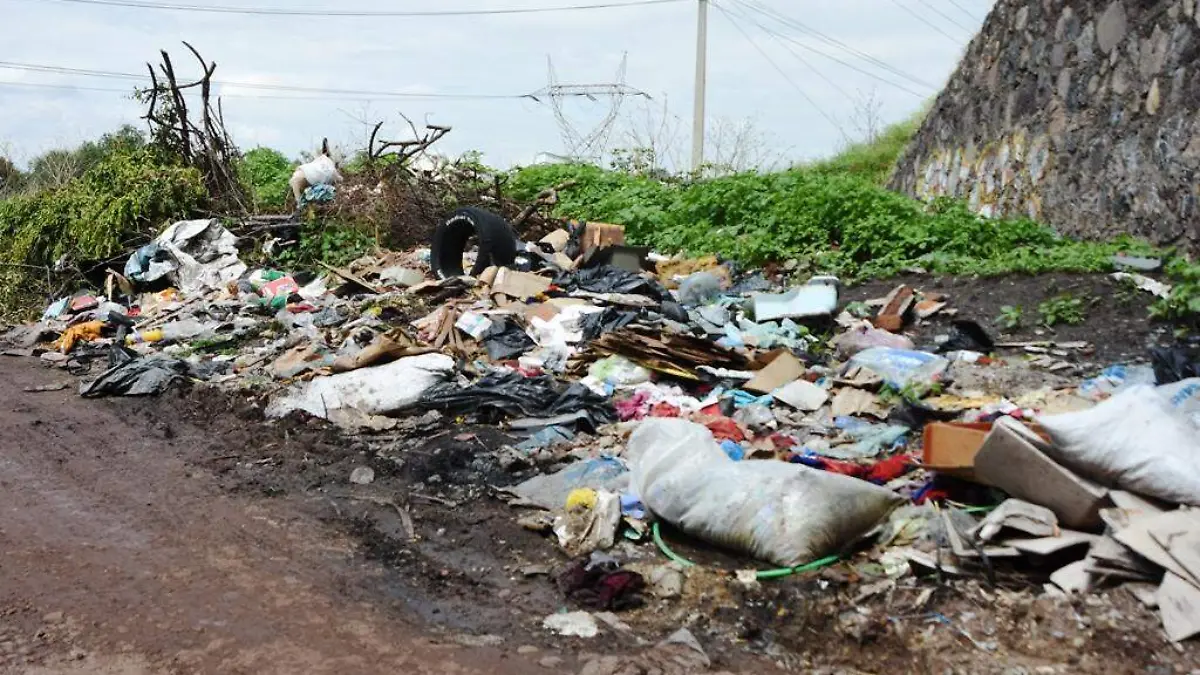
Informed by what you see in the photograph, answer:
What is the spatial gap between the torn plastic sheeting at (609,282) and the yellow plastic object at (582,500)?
174 inches

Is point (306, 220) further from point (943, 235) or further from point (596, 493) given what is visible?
point (596, 493)

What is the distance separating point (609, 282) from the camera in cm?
917

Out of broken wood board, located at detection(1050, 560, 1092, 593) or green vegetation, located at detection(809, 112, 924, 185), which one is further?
green vegetation, located at detection(809, 112, 924, 185)

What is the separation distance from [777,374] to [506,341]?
2.20 meters

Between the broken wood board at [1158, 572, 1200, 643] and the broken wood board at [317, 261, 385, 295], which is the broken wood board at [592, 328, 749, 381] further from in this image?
the broken wood board at [1158, 572, 1200, 643]

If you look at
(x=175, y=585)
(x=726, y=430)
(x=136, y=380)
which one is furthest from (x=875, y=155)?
(x=175, y=585)

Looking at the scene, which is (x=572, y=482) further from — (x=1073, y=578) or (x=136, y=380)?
(x=136, y=380)

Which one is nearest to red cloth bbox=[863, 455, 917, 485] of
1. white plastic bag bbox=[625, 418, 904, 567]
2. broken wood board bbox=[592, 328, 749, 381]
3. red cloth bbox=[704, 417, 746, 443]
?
white plastic bag bbox=[625, 418, 904, 567]

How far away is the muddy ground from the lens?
130 inches

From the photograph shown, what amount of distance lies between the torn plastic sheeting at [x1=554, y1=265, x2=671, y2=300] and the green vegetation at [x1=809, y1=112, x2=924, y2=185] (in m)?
7.76

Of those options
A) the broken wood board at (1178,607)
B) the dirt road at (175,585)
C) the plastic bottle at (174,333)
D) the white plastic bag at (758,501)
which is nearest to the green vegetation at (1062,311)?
the white plastic bag at (758,501)

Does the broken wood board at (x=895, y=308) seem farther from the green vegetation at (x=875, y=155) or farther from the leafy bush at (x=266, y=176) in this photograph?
the leafy bush at (x=266, y=176)

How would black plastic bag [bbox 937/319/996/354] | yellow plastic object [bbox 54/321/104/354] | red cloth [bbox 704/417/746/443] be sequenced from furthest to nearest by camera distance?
1. yellow plastic object [bbox 54/321/104/354]
2. black plastic bag [bbox 937/319/996/354]
3. red cloth [bbox 704/417/746/443]

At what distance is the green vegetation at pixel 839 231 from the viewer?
8.66m
